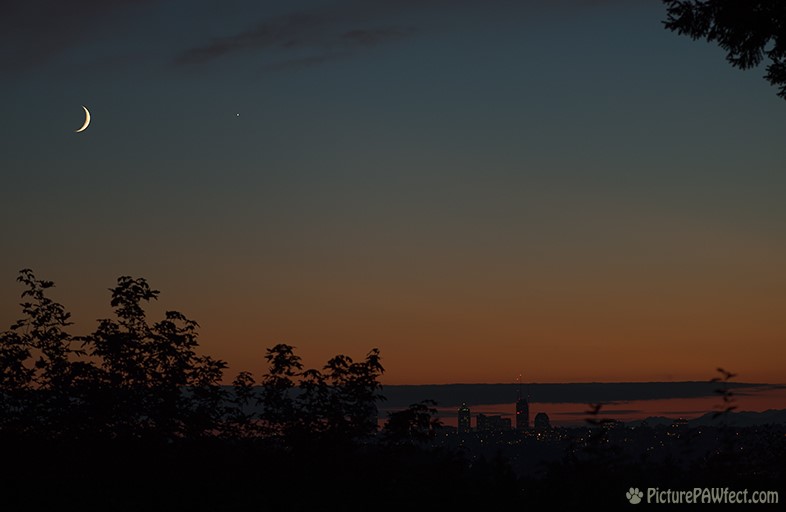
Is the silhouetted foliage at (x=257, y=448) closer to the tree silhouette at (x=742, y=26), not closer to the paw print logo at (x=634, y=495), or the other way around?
the paw print logo at (x=634, y=495)

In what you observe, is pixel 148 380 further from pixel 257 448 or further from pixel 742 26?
pixel 742 26

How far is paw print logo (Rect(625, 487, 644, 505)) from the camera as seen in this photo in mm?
11594

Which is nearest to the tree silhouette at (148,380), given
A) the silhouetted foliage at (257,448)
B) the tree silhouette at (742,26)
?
the silhouetted foliage at (257,448)

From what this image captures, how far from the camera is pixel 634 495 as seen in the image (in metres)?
11.6

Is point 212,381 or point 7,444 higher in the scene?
point 212,381

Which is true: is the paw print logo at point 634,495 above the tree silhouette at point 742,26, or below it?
below

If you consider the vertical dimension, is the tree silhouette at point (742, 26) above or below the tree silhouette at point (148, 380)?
above

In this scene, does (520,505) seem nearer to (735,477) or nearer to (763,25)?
(735,477)

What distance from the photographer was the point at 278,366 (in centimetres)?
1838

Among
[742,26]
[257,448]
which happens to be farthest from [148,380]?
[742,26]

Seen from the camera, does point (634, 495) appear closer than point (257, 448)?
Yes

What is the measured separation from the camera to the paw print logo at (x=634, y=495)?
1159cm

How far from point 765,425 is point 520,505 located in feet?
30.6

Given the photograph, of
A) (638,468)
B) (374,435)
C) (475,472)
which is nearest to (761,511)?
(638,468)
